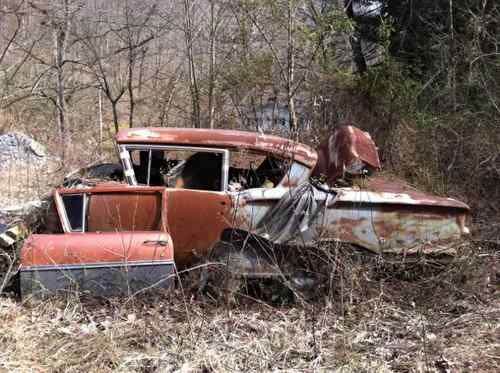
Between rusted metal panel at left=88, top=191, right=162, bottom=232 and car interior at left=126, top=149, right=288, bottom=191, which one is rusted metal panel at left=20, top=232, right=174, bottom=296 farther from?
car interior at left=126, top=149, right=288, bottom=191

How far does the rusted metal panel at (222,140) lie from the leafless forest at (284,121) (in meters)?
1.22

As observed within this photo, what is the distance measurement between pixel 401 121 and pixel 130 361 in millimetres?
7383


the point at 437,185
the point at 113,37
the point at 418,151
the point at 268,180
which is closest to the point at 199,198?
the point at 268,180

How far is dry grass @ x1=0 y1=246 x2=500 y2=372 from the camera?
11.6 feet

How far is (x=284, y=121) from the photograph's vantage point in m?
10.8

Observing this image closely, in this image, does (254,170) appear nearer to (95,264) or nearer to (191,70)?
(95,264)

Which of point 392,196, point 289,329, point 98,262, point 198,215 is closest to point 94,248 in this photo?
point 98,262

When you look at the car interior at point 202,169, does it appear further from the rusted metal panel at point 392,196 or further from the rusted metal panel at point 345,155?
the rusted metal panel at point 392,196

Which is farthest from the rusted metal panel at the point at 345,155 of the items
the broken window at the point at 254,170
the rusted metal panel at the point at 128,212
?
the rusted metal panel at the point at 128,212

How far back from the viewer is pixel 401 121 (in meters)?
9.63

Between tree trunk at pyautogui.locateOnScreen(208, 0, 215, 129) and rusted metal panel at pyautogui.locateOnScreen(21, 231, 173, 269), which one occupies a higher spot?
tree trunk at pyautogui.locateOnScreen(208, 0, 215, 129)

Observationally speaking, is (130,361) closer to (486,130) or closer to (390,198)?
(390,198)

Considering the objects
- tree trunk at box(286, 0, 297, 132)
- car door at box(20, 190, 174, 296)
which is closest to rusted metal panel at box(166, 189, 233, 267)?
car door at box(20, 190, 174, 296)

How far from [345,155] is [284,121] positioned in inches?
217
